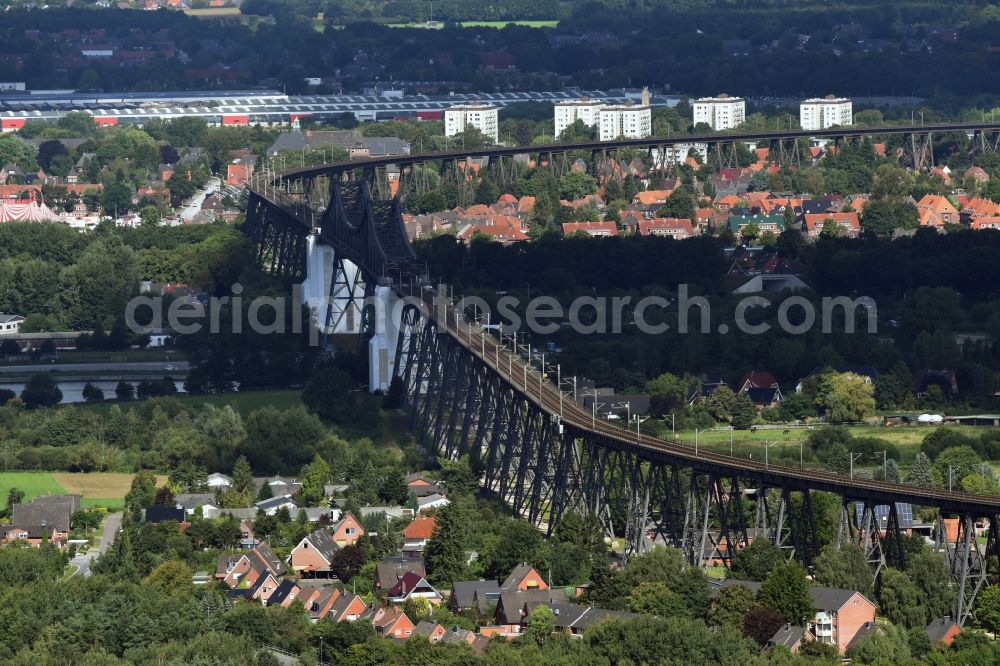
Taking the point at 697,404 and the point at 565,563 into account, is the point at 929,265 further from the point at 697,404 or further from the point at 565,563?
the point at 565,563

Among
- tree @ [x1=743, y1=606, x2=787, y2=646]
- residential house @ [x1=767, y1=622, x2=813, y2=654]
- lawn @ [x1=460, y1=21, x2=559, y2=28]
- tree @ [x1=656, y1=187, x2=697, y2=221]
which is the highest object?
lawn @ [x1=460, y1=21, x2=559, y2=28]

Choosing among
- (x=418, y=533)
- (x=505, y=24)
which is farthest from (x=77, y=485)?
(x=505, y=24)

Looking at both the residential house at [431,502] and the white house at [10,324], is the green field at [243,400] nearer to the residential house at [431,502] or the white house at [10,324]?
the residential house at [431,502]

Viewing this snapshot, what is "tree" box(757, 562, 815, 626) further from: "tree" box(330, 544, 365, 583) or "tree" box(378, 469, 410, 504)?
"tree" box(378, 469, 410, 504)

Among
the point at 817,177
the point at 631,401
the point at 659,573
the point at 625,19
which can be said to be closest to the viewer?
the point at 659,573

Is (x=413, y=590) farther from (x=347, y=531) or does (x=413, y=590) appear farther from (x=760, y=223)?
(x=760, y=223)

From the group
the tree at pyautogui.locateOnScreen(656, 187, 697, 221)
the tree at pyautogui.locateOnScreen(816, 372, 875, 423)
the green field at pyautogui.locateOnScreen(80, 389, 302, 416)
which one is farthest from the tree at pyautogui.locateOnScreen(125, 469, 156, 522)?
the tree at pyautogui.locateOnScreen(656, 187, 697, 221)

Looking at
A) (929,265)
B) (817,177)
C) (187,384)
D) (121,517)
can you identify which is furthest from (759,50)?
(121,517)

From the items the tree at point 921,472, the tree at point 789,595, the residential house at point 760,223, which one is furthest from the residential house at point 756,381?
the residential house at point 760,223
